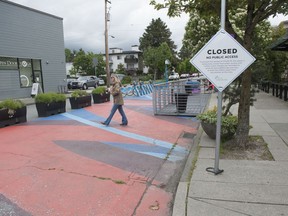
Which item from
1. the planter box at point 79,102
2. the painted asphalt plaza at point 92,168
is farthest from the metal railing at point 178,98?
the planter box at point 79,102

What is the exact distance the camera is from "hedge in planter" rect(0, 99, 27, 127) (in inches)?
371

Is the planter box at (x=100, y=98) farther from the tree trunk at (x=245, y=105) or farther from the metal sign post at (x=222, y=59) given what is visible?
the metal sign post at (x=222, y=59)

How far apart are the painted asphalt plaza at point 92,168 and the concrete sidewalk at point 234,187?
292 millimetres

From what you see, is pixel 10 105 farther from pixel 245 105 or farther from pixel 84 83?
pixel 84 83

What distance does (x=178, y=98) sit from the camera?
10898 mm

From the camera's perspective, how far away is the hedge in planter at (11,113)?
30.9ft

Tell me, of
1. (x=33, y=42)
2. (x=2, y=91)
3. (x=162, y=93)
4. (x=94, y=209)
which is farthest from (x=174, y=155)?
(x=33, y=42)

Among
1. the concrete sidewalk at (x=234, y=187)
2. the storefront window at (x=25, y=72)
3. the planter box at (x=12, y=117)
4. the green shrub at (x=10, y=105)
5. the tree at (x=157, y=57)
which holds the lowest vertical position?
the concrete sidewalk at (x=234, y=187)

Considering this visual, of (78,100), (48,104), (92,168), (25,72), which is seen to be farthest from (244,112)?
(25,72)

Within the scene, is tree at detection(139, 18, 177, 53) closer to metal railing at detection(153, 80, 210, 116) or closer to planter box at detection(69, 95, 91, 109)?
planter box at detection(69, 95, 91, 109)

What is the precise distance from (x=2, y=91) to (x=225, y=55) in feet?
57.9

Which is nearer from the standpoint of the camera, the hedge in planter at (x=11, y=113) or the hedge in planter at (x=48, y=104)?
the hedge in planter at (x=11, y=113)

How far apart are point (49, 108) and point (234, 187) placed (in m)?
9.16

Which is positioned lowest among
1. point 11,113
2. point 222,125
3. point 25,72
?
point 11,113
